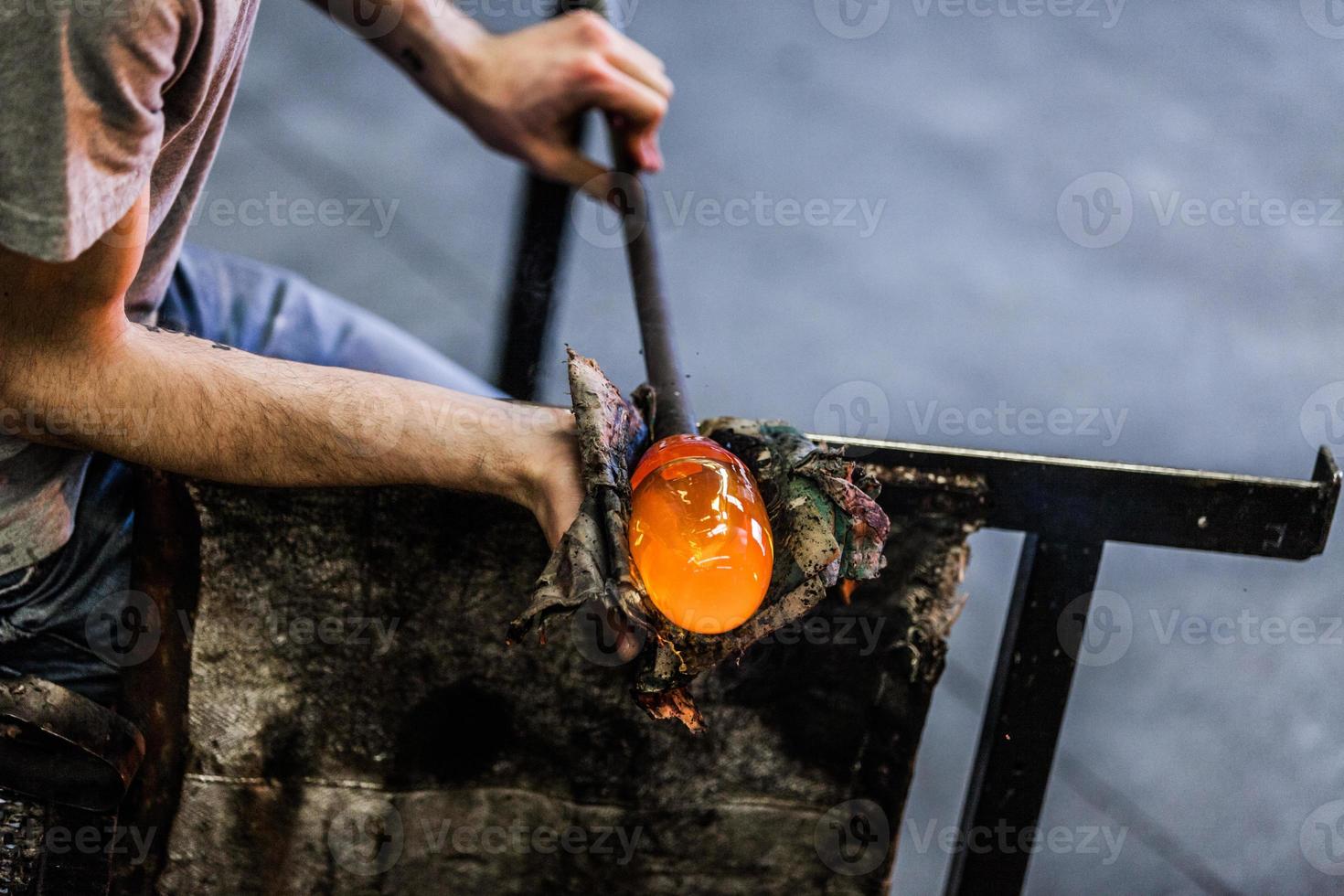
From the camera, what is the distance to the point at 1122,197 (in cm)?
384

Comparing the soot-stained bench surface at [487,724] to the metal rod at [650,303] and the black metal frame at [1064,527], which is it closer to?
the black metal frame at [1064,527]

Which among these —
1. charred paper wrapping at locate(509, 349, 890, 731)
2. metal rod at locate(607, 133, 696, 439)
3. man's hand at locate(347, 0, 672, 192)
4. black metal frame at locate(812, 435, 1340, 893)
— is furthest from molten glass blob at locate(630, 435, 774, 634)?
man's hand at locate(347, 0, 672, 192)

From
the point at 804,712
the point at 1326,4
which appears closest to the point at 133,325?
the point at 804,712

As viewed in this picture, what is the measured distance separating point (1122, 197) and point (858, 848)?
3202 mm

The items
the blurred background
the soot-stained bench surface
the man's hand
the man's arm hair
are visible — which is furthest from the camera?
the blurred background

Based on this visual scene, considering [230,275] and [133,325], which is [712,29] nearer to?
[230,275]

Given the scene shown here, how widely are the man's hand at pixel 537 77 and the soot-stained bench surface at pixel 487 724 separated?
1025 millimetres

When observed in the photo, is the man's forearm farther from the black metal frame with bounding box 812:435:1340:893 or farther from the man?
the black metal frame with bounding box 812:435:1340:893

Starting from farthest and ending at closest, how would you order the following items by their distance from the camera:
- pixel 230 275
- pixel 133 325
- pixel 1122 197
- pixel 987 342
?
pixel 1122 197, pixel 987 342, pixel 230 275, pixel 133 325

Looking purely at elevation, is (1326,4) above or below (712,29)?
above

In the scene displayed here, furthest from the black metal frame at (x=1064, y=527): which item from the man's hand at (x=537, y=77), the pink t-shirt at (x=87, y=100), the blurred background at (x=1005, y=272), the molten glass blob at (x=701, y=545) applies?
the blurred background at (x=1005, y=272)

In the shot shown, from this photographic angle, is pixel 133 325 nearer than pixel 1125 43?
Yes

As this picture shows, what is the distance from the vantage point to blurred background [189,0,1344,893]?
2648 millimetres

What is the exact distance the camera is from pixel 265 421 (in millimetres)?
1003
